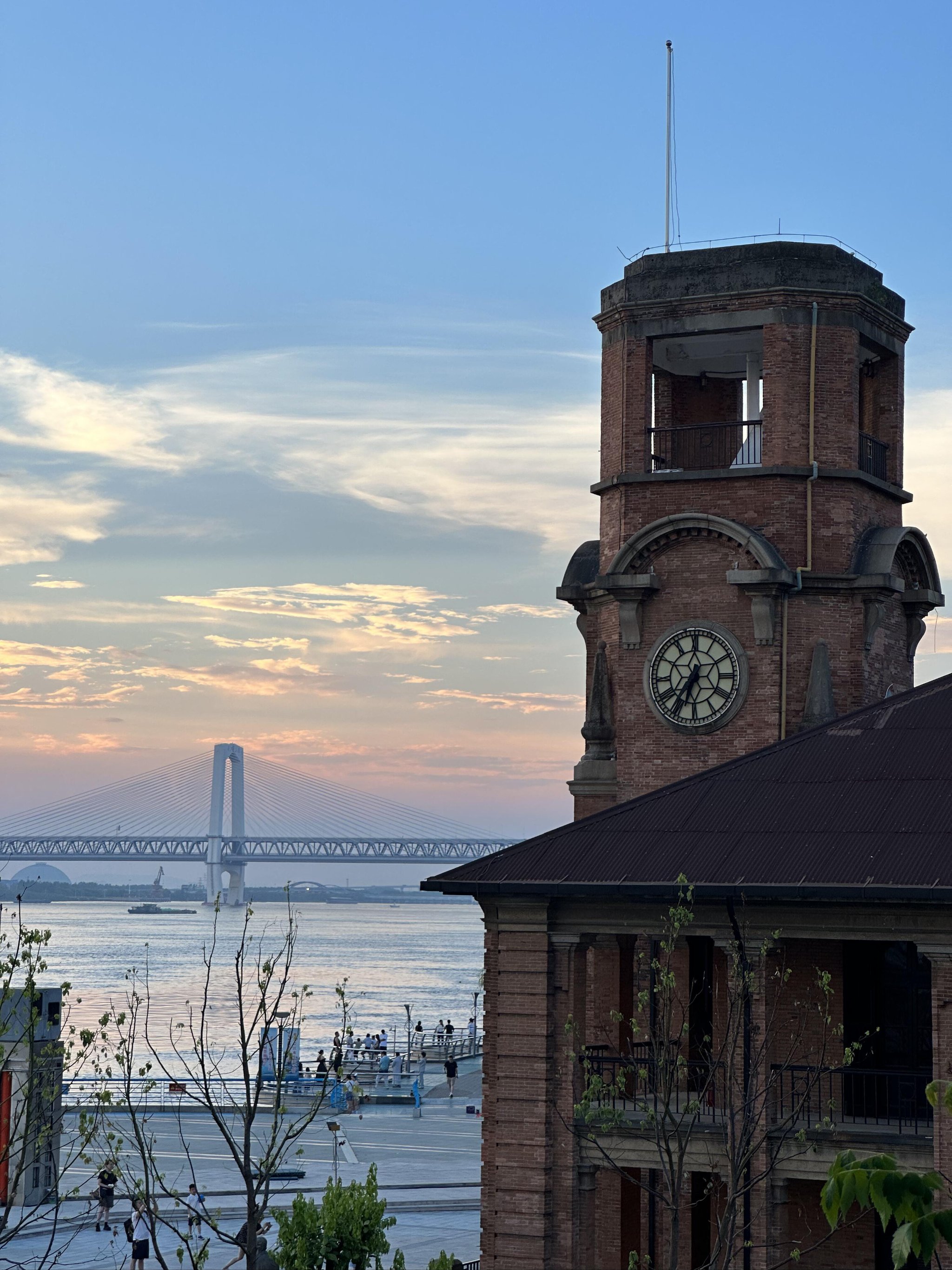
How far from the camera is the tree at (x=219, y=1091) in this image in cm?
2120

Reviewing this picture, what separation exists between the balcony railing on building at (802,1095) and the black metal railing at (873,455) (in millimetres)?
12660

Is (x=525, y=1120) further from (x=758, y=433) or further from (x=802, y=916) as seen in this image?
(x=758, y=433)

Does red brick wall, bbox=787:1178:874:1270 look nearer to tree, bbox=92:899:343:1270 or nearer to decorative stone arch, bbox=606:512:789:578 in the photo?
tree, bbox=92:899:343:1270

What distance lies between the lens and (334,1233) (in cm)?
2627

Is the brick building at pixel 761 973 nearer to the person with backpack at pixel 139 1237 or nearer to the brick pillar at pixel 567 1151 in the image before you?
the brick pillar at pixel 567 1151

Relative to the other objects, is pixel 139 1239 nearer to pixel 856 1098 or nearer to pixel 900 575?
pixel 856 1098

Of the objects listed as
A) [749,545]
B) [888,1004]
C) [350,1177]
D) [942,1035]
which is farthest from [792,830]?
[350,1177]

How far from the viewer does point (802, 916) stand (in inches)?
1004

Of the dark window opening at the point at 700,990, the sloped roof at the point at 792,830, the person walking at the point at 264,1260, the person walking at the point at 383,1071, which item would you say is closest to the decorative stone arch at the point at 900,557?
the sloped roof at the point at 792,830

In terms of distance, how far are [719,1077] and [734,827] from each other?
158 inches

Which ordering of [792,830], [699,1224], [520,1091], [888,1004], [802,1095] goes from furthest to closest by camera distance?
[699,1224]
[888,1004]
[520,1091]
[792,830]
[802,1095]

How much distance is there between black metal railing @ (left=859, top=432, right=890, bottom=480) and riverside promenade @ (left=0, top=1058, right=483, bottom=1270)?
57.4ft

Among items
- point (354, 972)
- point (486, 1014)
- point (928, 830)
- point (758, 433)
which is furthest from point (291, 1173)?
point (354, 972)

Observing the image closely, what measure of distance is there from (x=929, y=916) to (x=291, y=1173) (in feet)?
83.4
